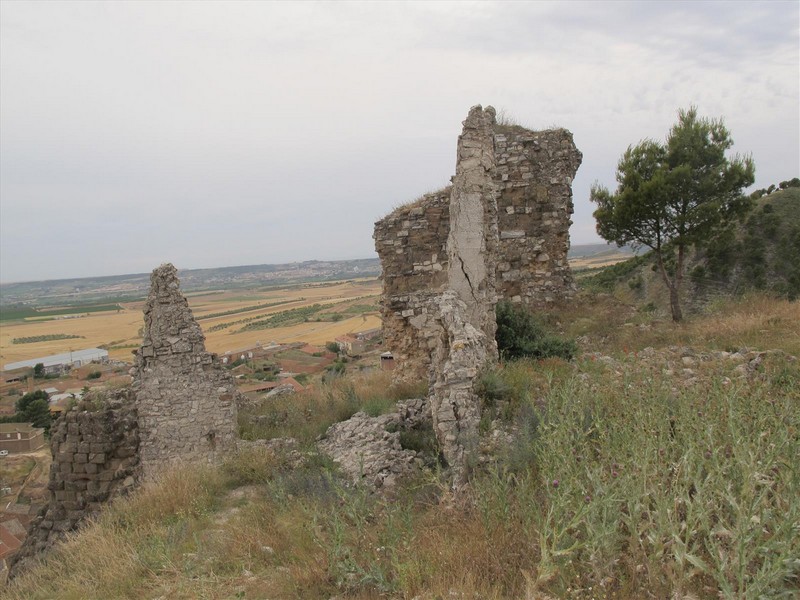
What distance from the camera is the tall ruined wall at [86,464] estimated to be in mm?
7695

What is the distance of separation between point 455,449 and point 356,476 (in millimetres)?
1391

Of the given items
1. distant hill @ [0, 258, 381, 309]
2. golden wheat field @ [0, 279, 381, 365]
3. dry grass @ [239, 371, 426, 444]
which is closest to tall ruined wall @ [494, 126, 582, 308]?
dry grass @ [239, 371, 426, 444]

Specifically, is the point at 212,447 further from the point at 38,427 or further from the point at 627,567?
the point at 38,427

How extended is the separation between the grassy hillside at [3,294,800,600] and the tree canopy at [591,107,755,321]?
294 inches

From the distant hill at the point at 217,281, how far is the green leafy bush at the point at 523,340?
86.8m

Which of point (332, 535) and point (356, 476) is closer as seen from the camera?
point (332, 535)

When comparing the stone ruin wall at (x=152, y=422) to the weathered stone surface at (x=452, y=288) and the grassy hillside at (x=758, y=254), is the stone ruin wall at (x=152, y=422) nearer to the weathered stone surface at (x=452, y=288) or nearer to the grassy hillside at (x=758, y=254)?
the weathered stone surface at (x=452, y=288)

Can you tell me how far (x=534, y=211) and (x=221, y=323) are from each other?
157 feet

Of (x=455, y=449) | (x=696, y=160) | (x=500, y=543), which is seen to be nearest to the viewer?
(x=500, y=543)

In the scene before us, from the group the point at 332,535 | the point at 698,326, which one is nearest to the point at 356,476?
the point at 332,535

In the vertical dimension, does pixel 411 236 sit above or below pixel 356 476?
above

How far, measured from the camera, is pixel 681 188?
1430 cm

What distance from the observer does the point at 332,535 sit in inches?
161

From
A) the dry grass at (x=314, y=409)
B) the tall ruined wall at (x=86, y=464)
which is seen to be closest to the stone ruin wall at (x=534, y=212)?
the dry grass at (x=314, y=409)
